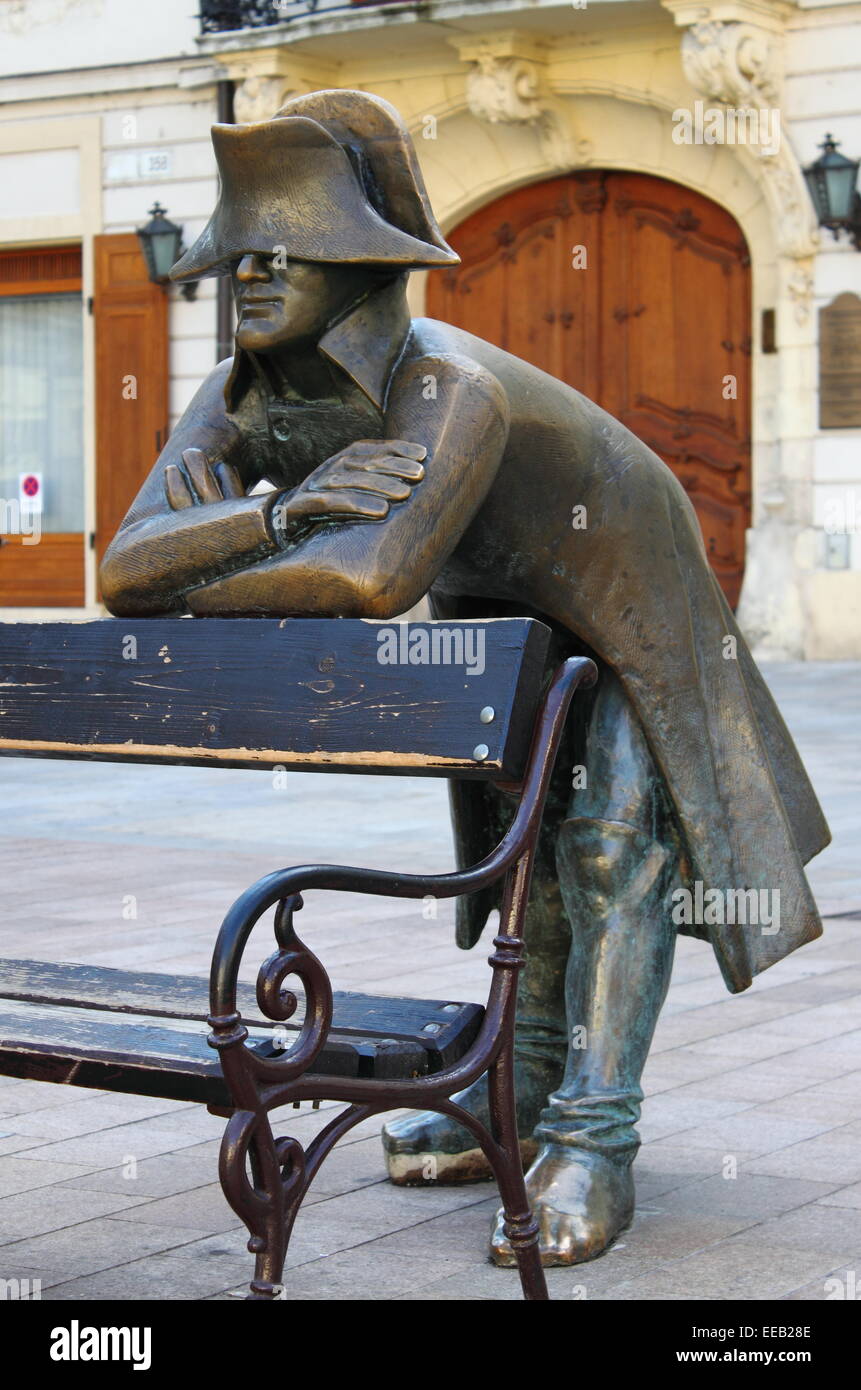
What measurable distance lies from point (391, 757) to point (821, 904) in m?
3.95

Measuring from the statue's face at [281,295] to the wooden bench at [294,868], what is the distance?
0.45 m

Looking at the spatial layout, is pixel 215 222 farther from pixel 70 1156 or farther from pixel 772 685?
pixel 772 685

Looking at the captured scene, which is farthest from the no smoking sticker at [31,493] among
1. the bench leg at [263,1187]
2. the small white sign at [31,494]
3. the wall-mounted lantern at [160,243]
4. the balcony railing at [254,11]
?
the bench leg at [263,1187]

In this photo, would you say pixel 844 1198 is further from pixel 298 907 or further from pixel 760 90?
pixel 760 90

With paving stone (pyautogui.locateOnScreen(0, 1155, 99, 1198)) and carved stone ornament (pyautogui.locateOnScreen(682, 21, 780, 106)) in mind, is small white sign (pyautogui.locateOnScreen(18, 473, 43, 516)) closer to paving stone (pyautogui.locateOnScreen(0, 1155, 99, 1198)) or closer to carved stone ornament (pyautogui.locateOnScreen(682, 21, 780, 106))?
carved stone ornament (pyautogui.locateOnScreen(682, 21, 780, 106))

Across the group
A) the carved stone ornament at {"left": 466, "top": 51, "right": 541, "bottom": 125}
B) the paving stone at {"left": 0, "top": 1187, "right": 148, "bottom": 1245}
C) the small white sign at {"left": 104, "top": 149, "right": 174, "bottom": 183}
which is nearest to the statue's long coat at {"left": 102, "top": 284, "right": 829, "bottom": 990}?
the paving stone at {"left": 0, "top": 1187, "right": 148, "bottom": 1245}

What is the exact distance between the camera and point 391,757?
2826mm

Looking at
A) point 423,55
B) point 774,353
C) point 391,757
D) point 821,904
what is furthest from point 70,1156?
point 423,55

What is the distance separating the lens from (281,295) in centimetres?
309

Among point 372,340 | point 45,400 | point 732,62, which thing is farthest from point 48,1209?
point 45,400

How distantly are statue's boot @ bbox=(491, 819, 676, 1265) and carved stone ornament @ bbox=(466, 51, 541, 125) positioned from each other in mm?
14040

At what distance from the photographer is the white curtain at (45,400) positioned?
64.0ft

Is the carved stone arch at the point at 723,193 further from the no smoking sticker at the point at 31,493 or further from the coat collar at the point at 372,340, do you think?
the coat collar at the point at 372,340

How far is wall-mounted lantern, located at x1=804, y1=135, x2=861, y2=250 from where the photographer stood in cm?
1502
